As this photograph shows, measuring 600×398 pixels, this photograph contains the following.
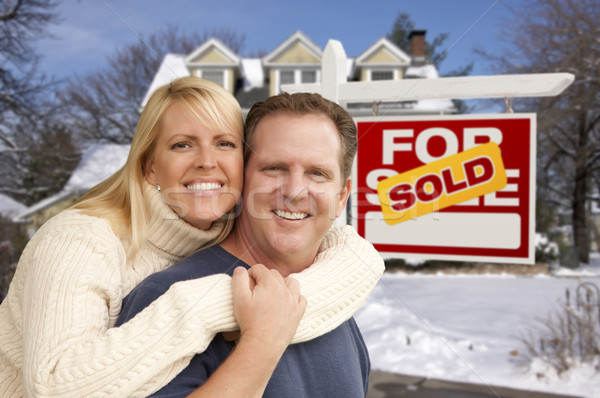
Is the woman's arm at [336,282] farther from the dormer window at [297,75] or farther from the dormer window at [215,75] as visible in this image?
the dormer window at [215,75]

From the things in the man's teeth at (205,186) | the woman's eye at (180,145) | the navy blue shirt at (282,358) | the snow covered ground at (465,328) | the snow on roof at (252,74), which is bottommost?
the snow covered ground at (465,328)

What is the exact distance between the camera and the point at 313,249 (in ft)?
6.09

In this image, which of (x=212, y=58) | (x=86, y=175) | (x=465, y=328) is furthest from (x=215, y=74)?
(x=465, y=328)

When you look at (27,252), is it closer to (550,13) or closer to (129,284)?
(129,284)

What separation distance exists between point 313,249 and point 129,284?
0.67 meters

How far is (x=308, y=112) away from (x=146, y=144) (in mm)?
637

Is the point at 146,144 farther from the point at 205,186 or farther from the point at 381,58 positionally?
the point at 381,58

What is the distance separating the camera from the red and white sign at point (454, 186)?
3340 mm

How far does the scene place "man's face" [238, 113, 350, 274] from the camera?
1697 millimetres

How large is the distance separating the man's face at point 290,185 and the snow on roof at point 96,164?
1901 cm

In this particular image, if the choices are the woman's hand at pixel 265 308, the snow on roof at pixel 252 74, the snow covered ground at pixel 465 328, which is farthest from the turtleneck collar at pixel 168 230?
the snow on roof at pixel 252 74

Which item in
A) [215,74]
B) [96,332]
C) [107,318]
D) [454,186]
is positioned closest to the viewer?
[96,332]

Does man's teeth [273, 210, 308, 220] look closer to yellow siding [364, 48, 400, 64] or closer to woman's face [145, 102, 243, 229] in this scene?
woman's face [145, 102, 243, 229]

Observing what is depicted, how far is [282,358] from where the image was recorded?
4.89 ft
